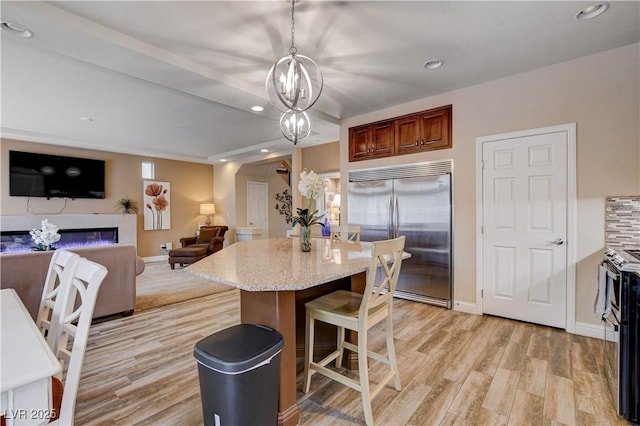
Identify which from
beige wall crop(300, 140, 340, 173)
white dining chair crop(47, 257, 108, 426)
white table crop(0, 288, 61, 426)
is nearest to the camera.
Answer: white table crop(0, 288, 61, 426)

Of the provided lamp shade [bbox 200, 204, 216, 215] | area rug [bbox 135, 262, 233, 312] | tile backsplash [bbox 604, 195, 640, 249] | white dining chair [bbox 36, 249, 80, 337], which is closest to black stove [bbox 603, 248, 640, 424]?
tile backsplash [bbox 604, 195, 640, 249]

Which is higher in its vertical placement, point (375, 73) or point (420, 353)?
point (375, 73)

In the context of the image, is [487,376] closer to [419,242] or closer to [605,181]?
[419,242]

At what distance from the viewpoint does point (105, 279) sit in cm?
328

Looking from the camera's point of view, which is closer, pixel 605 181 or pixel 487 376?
pixel 487 376

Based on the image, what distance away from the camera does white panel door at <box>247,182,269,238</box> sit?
27.8ft

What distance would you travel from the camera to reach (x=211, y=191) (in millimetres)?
8773

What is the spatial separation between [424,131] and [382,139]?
0.61 m

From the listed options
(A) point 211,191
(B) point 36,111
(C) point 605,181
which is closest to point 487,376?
(C) point 605,181

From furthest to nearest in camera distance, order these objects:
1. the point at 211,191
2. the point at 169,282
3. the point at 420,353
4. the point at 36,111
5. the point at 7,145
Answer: the point at 211,191
the point at 7,145
the point at 169,282
the point at 36,111
the point at 420,353

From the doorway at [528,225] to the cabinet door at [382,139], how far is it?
1.15m

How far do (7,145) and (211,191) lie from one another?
4.24 meters

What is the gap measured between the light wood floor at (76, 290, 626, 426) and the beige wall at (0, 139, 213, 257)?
14.8 feet

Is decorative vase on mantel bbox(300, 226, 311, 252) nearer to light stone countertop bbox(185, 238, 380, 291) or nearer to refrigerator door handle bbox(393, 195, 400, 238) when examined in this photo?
light stone countertop bbox(185, 238, 380, 291)
